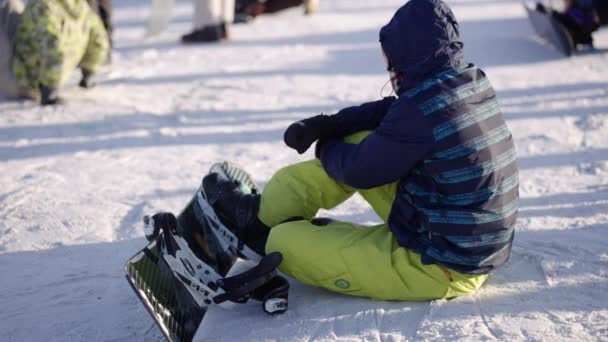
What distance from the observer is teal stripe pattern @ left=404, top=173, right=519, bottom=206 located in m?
2.11

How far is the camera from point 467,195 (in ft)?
6.89

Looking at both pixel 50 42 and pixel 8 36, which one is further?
pixel 8 36

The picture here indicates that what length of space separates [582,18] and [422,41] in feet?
13.1

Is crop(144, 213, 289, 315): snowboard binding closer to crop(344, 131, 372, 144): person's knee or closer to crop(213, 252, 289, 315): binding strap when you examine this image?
crop(213, 252, 289, 315): binding strap

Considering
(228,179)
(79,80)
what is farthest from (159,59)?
(228,179)

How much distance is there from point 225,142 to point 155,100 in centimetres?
96

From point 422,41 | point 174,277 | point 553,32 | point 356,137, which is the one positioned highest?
point 422,41

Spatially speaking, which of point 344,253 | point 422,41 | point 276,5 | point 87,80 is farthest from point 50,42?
point 276,5

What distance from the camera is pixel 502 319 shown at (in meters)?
2.22

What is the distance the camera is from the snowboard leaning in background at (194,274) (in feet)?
7.04

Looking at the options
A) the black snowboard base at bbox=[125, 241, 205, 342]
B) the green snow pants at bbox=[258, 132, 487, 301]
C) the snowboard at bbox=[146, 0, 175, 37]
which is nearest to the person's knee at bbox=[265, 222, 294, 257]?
the green snow pants at bbox=[258, 132, 487, 301]

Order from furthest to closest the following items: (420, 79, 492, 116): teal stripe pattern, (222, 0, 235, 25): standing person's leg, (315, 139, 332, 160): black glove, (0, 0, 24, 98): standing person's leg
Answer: (222, 0, 235, 25): standing person's leg
(0, 0, 24, 98): standing person's leg
(315, 139, 332, 160): black glove
(420, 79, 492, 116): teal stripe pattern

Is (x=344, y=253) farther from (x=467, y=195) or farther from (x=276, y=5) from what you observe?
(x=276, y=5)

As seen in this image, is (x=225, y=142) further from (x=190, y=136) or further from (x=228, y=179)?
(x=228, y=179)
